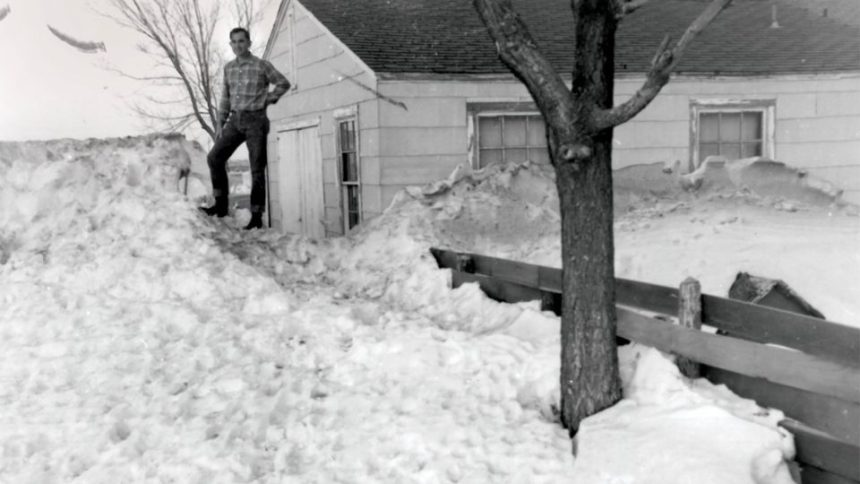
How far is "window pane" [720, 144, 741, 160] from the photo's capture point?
12.5 meters

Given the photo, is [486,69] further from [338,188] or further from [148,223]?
[148,223]

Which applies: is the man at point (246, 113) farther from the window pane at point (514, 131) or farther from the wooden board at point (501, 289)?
the window pane at point (514, 131)

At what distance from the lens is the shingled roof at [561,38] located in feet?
37.7

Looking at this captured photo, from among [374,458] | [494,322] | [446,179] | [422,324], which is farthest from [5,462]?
[446,179]

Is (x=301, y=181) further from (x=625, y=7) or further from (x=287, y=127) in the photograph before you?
(x=625, y=7)

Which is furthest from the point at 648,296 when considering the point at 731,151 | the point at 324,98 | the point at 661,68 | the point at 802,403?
the point at 324,98

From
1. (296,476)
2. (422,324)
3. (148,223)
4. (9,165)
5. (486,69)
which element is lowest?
(296,476)

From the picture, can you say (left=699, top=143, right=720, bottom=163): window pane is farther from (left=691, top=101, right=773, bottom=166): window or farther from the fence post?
the fence post

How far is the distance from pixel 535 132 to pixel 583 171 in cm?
687

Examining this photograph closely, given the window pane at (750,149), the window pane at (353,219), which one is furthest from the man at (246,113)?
the window pane at (750,149)

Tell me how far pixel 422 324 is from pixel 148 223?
11.1 feet

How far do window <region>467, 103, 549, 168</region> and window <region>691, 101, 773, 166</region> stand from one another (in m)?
2.80

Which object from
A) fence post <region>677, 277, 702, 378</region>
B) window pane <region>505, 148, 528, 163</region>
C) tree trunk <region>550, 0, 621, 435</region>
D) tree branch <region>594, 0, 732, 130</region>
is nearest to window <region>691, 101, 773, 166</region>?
window pane <region>505, 148, 528, 163</region>

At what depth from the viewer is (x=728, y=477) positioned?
13.2ft
